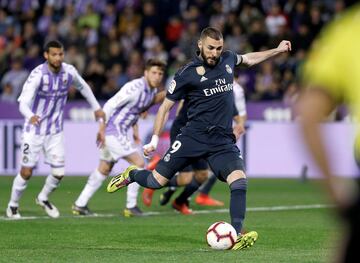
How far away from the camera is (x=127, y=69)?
81.5 feet

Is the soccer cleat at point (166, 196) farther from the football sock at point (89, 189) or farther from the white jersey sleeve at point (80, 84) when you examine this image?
the white jersey sleeve at point (80, 84)

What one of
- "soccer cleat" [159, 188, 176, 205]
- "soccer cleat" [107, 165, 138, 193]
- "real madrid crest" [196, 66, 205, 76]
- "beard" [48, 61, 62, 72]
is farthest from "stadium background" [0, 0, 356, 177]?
"real madrid crest" [196, 66, 205, 76]

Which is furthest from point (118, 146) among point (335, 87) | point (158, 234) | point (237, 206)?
point (335, 87)

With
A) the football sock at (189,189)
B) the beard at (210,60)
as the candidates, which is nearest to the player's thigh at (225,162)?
the beard at (210,60)

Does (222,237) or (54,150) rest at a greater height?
(54,150)

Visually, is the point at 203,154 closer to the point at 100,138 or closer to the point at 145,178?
the point at 145,178

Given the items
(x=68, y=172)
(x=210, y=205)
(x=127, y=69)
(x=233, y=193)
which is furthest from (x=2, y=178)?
(x=233, y=193)

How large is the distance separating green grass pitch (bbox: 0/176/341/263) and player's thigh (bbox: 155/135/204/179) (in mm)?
771

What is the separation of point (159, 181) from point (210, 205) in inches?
203

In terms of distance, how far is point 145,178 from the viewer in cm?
1090

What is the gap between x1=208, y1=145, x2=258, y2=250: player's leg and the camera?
9.73m

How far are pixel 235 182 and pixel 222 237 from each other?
0.69 m

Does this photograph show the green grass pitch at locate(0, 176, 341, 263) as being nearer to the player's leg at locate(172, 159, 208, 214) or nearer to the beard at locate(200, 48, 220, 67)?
the player's leg at locate(172, 159, 208, 214)

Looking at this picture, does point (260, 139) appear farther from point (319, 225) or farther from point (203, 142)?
point (203, 142)
